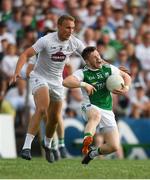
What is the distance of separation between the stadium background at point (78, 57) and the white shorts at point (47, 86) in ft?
10.5

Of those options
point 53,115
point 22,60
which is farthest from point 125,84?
point 53,115

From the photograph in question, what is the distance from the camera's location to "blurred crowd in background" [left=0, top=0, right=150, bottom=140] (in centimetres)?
1767

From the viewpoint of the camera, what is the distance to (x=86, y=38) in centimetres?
1944

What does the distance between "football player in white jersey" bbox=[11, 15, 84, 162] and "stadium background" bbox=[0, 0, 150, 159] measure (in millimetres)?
3249

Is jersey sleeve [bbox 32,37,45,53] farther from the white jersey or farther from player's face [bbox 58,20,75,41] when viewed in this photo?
player's face [bbox 58,20,75,41]

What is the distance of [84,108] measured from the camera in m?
11.6

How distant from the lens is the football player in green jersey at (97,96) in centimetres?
1140

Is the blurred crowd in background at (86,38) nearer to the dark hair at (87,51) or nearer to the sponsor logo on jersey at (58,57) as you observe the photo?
the sponsor logo on jersey at (58,57)

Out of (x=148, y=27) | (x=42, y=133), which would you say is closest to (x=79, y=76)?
(x=42, y=133)

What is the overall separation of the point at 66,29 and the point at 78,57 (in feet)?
22.3

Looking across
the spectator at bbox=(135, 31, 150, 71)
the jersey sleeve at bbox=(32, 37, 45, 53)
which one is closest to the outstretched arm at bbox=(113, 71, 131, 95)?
the jersey sleeve at bbox=(32, 37, 45, 53)

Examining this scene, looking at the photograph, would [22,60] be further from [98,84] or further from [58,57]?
[98,84]

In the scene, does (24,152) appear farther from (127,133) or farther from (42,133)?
(127,133)

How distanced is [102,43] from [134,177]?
31.4ft
